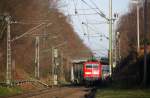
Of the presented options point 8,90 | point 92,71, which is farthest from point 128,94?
point 92,71

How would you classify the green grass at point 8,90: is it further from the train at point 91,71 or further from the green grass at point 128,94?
the green grass at point 128,94

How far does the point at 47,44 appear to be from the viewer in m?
97.6

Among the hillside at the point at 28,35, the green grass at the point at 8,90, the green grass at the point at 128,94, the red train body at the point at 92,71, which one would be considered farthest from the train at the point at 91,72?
the green grass at the point at 128,94

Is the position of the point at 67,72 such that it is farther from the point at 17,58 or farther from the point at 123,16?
the point at 17,58

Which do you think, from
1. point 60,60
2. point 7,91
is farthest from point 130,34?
point 7,91

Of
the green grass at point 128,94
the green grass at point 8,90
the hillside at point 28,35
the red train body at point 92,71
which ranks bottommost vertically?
the green grass at point 8,90

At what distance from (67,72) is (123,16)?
2238 centimetres

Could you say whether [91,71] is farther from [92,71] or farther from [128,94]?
[128,94]

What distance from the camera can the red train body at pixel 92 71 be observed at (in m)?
67.4

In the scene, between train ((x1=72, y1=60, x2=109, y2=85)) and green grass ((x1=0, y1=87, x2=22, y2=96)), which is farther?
train ((x1=72, y1=60, x2=109, y2=85))

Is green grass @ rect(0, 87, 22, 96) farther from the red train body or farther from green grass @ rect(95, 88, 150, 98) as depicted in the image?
green grass @ rect(95, 88, 150, 98)

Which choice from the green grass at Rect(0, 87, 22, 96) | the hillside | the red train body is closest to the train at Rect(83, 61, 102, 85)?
the red train body

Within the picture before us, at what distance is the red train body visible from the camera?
6744cm

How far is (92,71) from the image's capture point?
2665 inches
